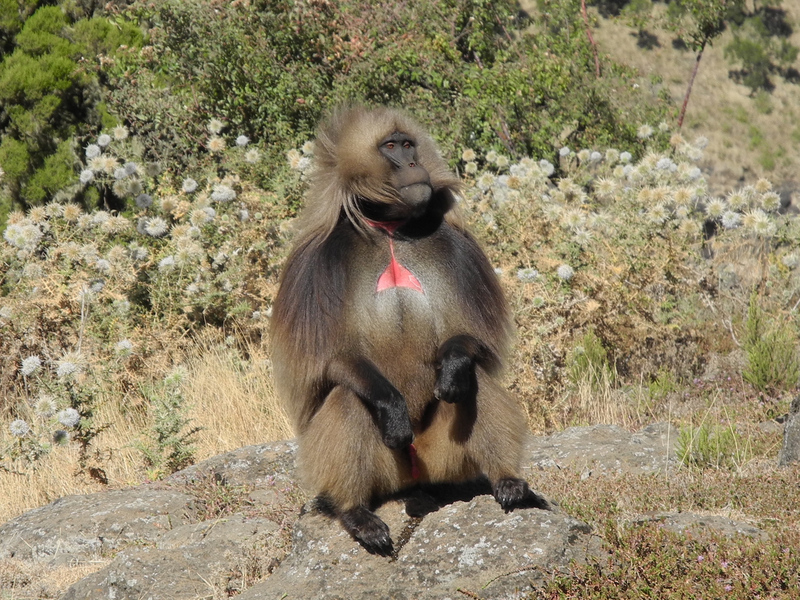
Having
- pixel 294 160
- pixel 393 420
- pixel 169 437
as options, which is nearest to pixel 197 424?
pixel 169 437

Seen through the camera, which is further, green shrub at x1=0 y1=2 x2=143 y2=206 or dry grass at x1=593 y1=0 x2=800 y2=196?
dry grass at x1=593 y1=0 x2=800 y2=196

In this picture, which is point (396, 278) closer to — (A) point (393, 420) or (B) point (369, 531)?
(A) point (393, 420)

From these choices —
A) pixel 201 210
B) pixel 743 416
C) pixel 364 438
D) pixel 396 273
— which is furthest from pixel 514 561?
pixel 201 210

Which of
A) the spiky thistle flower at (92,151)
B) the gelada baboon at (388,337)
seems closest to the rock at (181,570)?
the gelada baboon at (388,337)

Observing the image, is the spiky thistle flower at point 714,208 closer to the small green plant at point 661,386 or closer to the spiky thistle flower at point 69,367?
the small green plant at point 661,386

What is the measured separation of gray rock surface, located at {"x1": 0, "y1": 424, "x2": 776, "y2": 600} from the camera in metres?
3.84

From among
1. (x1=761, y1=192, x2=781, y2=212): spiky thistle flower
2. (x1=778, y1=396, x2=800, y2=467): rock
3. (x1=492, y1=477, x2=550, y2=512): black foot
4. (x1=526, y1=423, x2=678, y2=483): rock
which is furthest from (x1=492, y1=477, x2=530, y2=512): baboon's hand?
(x1=761, y1=192, x2=781, y2=212): spiky thistle flower

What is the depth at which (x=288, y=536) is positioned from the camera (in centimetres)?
492

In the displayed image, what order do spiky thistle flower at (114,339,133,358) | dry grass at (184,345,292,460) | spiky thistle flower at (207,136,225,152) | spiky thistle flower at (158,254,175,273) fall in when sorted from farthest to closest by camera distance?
spiky thistle flower at (207,136,225,152)
spiky thistle flower at (158,254,175,273)
dry grass at (184,345,292,460)
spiky thistle flower at (114,339,133,358)

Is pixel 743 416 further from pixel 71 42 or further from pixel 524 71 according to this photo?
pixel 71 42

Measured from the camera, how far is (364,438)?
415 centimetres

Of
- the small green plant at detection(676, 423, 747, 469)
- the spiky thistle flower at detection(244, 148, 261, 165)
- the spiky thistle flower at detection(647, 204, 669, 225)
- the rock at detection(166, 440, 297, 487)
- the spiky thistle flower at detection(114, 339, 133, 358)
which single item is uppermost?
the spiky thistle flower at detection(244, 148, 261, 165)

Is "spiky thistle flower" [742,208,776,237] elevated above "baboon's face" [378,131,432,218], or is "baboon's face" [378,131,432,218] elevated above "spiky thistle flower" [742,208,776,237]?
"baboon's face" [378,131,432,218]

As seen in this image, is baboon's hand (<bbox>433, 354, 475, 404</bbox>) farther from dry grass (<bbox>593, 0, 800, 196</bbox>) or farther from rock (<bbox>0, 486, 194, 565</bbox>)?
dry grass (<bbox>593, 0, 800, 196</bbox>)
